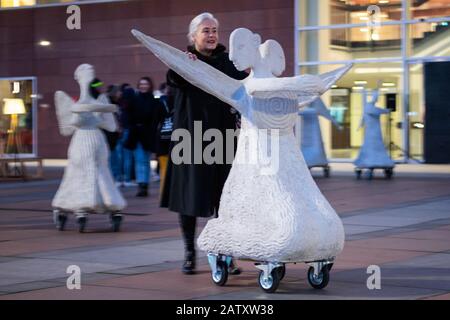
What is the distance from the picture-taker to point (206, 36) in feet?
25.8

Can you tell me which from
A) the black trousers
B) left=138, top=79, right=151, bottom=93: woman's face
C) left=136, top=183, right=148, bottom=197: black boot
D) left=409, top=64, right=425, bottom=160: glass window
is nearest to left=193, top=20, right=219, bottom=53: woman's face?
the black trousers

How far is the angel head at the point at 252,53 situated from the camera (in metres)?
7.45

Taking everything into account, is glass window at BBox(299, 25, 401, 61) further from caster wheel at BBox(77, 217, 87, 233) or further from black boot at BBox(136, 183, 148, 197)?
caster wheel at BBox(77, 217, 87, 233)

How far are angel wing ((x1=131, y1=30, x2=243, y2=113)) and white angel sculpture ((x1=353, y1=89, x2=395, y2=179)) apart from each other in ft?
41.8

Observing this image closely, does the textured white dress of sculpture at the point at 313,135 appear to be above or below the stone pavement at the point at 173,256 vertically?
above

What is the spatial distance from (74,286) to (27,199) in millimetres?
9158

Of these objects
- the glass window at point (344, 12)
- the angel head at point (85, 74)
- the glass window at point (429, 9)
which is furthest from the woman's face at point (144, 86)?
the glass window at point (429, 9)

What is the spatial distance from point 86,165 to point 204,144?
12.2 feet

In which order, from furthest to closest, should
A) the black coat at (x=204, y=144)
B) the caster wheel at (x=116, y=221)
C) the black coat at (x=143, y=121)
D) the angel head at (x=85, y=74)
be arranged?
the black coat at (x=143, y=121) < the angel head at (x=85, y=74) < the caster wheel at (x=116, y=221) < the black coat at (x=204, y=144)

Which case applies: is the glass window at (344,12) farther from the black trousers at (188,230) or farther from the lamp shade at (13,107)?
the black trousers at (188,230)

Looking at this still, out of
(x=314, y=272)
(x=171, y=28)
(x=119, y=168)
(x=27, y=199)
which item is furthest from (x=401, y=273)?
(x=171, y=28)

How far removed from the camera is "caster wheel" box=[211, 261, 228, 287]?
743 cm

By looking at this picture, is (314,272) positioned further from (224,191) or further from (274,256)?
(224,191)

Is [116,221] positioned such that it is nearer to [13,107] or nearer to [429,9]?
[13,107]
